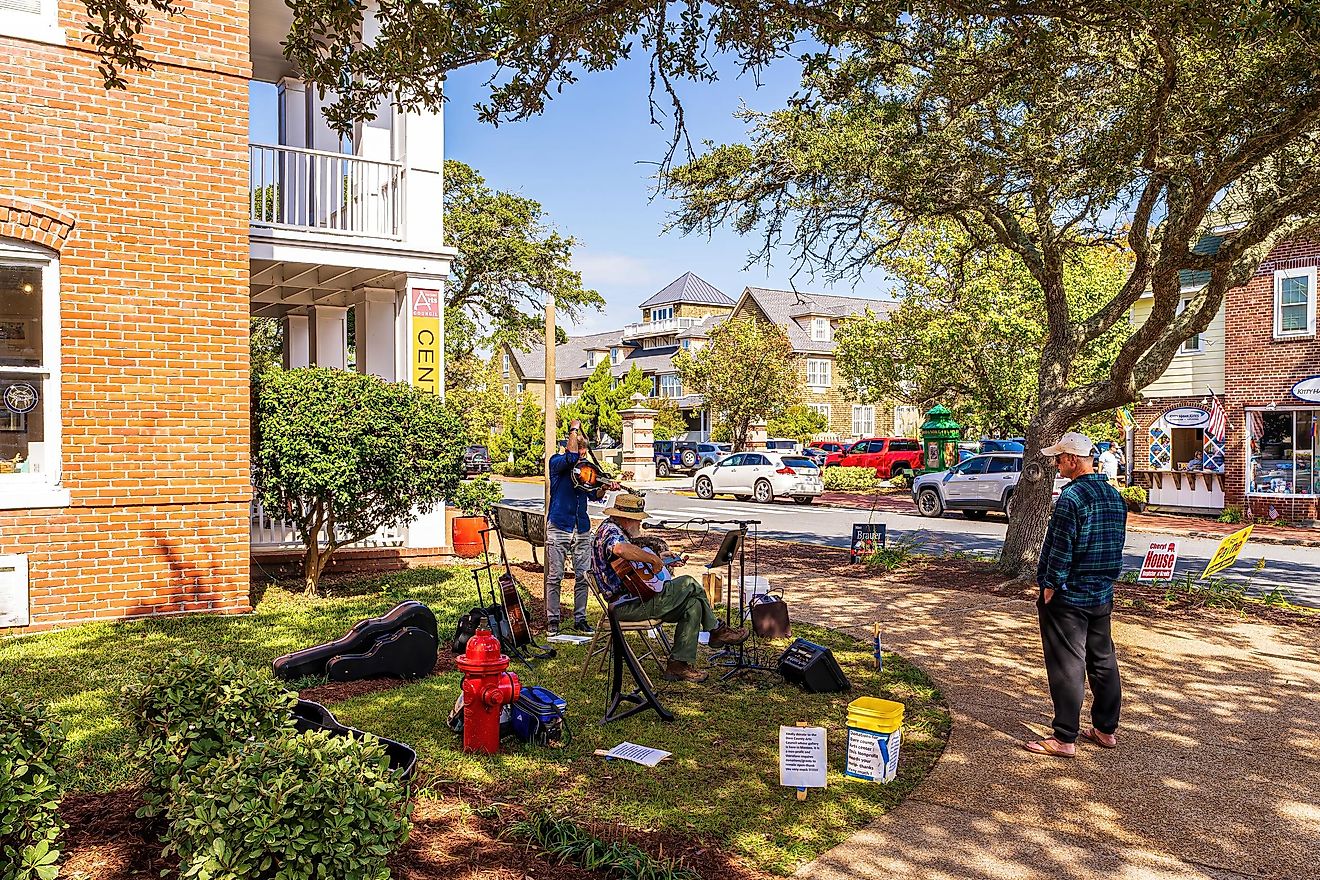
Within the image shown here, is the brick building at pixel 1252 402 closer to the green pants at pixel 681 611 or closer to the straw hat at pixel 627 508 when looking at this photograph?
the green pants at pixel 681 611

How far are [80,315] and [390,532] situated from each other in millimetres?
4691

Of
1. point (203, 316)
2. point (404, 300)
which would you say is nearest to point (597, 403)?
point (404, 300)

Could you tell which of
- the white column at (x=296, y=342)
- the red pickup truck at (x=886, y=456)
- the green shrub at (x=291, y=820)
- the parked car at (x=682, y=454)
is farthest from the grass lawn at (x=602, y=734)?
the parked car at (x=682, y=454)

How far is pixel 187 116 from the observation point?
9.47 metres

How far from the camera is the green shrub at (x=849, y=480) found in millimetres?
34594

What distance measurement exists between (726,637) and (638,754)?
7.46ft

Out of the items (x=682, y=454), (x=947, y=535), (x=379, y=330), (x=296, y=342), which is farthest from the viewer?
(x=682, y=454)

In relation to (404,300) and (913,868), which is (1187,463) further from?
(913,868)

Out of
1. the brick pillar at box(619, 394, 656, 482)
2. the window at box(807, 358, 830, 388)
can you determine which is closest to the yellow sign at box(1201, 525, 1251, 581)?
the brick pillar at box(619, 394, 656, 482)

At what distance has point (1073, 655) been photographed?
5820 mm

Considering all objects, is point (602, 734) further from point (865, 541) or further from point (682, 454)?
point (682, 454)

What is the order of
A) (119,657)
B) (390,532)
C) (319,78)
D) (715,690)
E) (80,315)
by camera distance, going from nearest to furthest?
(319,78) → (715,690) → (119,657) → (80,315) → (390,532)

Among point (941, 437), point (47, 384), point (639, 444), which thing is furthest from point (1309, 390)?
point (47, 384)

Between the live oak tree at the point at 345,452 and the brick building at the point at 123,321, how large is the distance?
0.45 metres
